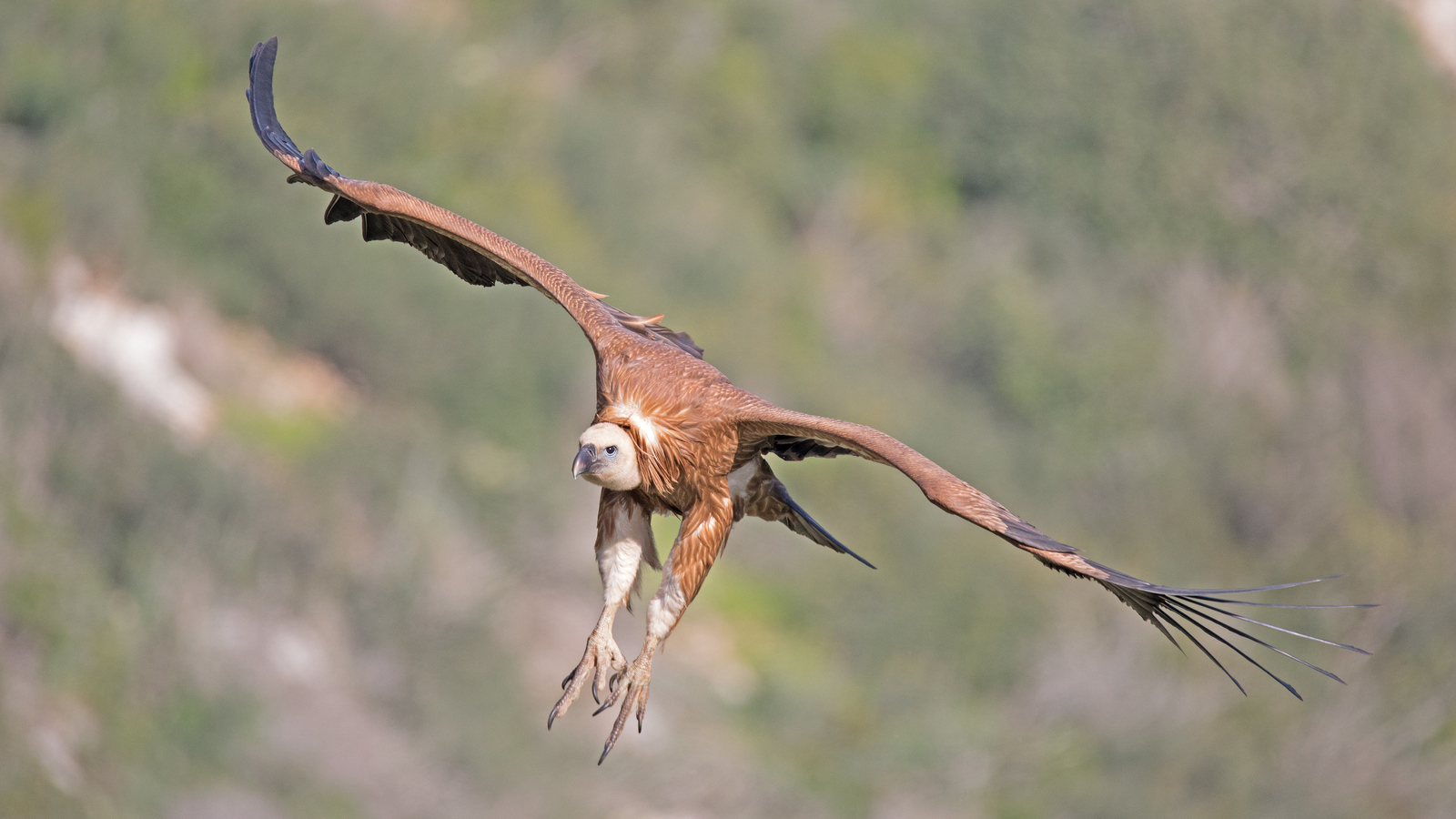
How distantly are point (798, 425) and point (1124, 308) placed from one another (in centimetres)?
3801

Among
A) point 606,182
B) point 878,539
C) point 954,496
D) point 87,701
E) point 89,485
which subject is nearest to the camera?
point 954,496

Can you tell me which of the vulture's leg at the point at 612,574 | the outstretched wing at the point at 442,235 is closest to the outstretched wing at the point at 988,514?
the vulture's leg at the point at 612,574

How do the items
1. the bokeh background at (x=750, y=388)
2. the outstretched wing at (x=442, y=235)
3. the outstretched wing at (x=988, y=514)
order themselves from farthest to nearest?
the bokeh background at (x=750, y=388)
the outstretched wing at (x=442, y=235)
the outstretched wing at (x=988, y=514)

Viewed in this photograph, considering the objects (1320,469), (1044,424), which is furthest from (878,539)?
(1320,469)

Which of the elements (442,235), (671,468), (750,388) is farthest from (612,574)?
(750,388)

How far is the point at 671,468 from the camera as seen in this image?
30.5ft

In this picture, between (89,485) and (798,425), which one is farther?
(89,485)

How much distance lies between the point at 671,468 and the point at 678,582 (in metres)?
0.56

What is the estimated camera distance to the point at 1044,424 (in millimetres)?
42125

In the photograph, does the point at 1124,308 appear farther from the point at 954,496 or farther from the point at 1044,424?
the point at 954,496

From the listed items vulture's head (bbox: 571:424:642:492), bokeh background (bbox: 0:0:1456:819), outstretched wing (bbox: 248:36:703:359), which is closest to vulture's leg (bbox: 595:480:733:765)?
vulture's head (bbox: 571:424:642:492)

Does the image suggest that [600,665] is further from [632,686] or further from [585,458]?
[585,458]

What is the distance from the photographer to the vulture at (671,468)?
334 inches

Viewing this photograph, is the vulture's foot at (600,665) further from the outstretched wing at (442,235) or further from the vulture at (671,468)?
the outstretched wing at (442,235)
